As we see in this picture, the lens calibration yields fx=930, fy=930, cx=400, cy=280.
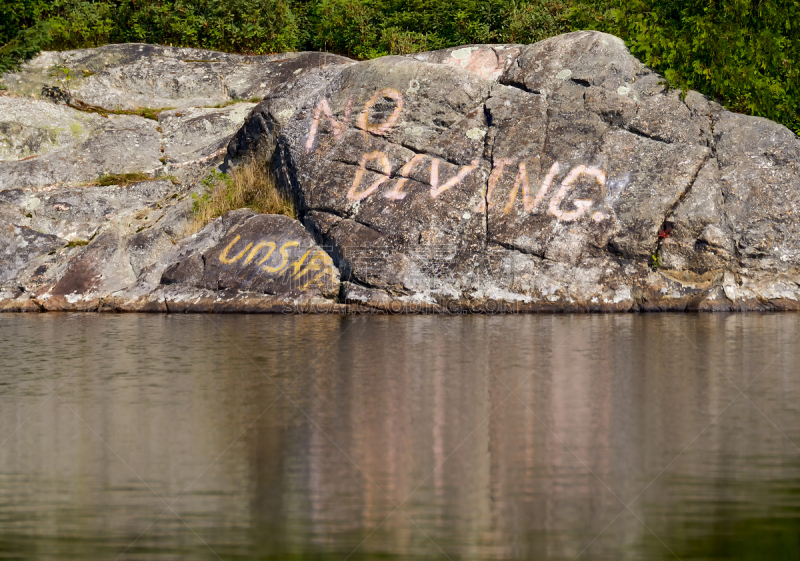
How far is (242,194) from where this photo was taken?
771 inches

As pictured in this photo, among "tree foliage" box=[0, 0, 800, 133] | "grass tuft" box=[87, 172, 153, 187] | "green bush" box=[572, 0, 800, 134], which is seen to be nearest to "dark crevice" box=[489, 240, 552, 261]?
"green bush" box=[572, 0, 800, 134]

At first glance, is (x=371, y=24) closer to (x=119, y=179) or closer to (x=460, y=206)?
(x=119, y=179)

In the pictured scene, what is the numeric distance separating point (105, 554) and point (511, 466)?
2763 mm

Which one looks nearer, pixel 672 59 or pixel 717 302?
pixel 717 302

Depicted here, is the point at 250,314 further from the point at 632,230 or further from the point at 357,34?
the point at 357,34

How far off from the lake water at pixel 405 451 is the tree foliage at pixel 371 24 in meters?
10.2

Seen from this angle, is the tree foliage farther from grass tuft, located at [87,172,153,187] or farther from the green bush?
grass tuft, located at [87,172,153,187]

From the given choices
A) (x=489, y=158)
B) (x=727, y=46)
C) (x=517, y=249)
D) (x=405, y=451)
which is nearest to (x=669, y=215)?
(x=517, y=249)

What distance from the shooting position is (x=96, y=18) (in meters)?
25.0

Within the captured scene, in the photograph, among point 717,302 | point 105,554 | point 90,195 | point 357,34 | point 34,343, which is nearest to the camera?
point 105,554

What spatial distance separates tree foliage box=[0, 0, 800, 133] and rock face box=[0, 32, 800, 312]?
7.70 feet

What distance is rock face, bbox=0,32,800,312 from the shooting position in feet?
55.4

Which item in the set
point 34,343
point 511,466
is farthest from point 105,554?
point 34,343

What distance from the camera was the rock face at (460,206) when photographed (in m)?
16.9
